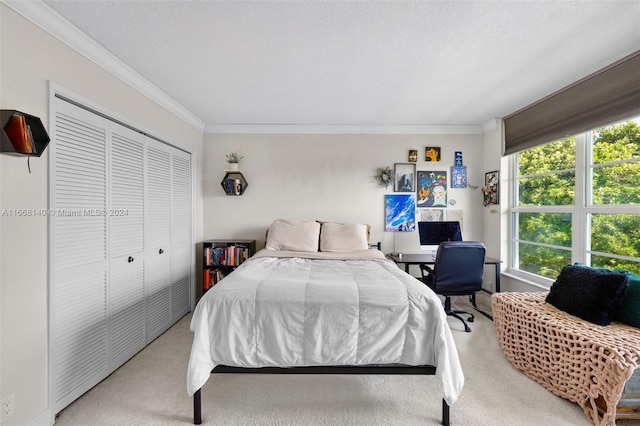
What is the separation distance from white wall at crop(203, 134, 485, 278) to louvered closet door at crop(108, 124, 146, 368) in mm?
1356

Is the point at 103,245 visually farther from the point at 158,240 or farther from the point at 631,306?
the point at 631,306

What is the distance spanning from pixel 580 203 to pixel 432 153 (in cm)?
166

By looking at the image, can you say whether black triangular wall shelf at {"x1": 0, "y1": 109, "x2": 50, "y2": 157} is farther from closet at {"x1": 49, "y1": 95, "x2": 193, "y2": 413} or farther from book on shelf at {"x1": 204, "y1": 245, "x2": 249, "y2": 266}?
book on shelf at {"x1": 204, "y1": 245, "x2": 249, "y2": 266}

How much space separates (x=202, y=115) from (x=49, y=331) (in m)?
2.58

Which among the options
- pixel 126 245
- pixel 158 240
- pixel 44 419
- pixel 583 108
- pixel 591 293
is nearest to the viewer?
pixel 44 419

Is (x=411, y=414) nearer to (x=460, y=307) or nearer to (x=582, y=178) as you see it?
(x=460, y=307)

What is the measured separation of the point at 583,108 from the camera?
239cm

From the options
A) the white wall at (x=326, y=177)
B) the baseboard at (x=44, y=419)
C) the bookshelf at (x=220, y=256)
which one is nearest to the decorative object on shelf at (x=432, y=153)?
the white wall at (x=326, y=177)

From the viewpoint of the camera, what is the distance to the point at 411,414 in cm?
174

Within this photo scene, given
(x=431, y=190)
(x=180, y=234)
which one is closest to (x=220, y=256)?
(x=180, y=234)

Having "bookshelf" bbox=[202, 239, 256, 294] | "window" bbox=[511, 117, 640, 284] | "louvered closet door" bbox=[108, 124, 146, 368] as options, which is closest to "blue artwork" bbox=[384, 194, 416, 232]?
"window" bbox=[511, 117, 640, 284]

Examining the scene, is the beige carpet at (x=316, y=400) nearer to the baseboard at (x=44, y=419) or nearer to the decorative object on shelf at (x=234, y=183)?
the baseboard at (x=44, y=419)

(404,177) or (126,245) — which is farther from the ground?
(404,177)

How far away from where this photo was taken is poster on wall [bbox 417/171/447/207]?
12.4ft
